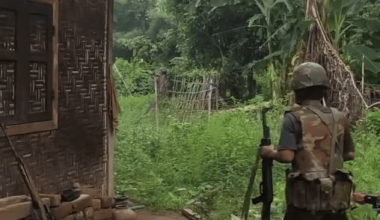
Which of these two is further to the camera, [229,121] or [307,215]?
[229,121]

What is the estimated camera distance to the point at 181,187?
909cm

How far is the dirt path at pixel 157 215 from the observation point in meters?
7.59

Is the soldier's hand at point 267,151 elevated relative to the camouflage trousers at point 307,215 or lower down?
elevated

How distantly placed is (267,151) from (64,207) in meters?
2.16

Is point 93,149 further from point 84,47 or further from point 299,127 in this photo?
point 299,127

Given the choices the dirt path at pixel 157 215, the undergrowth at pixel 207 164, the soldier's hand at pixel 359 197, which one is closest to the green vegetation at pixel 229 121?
the undergrowth at pixel 207 164

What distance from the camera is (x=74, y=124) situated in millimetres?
6078

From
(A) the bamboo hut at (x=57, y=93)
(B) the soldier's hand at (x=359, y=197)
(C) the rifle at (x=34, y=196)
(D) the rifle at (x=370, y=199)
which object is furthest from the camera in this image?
(A) the bamboo hut at (x=57, y=93)

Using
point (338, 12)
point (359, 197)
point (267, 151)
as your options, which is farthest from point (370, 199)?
point (338, 12)

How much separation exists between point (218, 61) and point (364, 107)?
420 inches

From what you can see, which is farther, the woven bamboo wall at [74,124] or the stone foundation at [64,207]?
the woven bamboo wall at [74,124]

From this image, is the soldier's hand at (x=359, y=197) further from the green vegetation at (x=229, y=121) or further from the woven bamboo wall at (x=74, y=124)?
the woven bamboo wall at (x=74, y=124)

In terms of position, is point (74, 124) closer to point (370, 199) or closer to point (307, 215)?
point (307, 215)

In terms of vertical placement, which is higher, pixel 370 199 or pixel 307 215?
pixel 370 199
